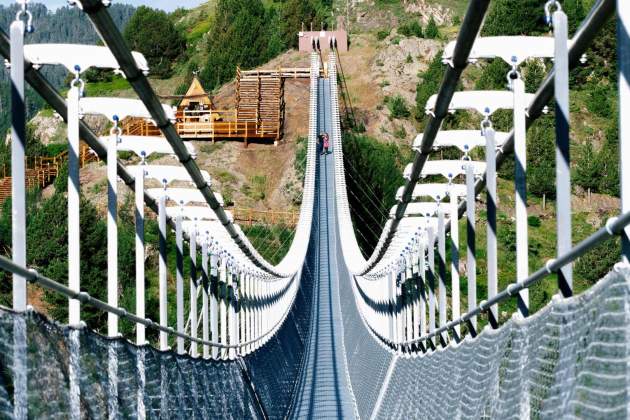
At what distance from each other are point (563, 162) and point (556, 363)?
5.37 ft

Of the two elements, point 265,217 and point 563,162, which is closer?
point 563,162

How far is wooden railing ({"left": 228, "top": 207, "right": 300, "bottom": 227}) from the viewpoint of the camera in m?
52.5

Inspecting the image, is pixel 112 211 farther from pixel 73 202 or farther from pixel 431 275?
pixel 431 275

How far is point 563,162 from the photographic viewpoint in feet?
19.4

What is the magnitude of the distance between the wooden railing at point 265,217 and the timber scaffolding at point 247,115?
691cm

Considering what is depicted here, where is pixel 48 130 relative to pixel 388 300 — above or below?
below

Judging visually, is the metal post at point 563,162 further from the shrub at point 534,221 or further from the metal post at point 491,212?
the shrub at point 534,221

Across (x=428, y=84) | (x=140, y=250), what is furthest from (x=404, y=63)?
(x=140, y=250)

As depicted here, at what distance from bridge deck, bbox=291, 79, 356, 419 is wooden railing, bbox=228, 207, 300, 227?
13.7 ft

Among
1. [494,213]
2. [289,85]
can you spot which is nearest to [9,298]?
[289,85]

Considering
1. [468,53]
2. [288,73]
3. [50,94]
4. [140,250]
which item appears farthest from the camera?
[288,73]

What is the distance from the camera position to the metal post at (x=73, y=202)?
7.79 metres

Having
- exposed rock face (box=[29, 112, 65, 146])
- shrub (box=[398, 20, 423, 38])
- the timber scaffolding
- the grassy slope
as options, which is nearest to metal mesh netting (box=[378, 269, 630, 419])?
the grassy slope

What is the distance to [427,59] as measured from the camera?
7169cm
